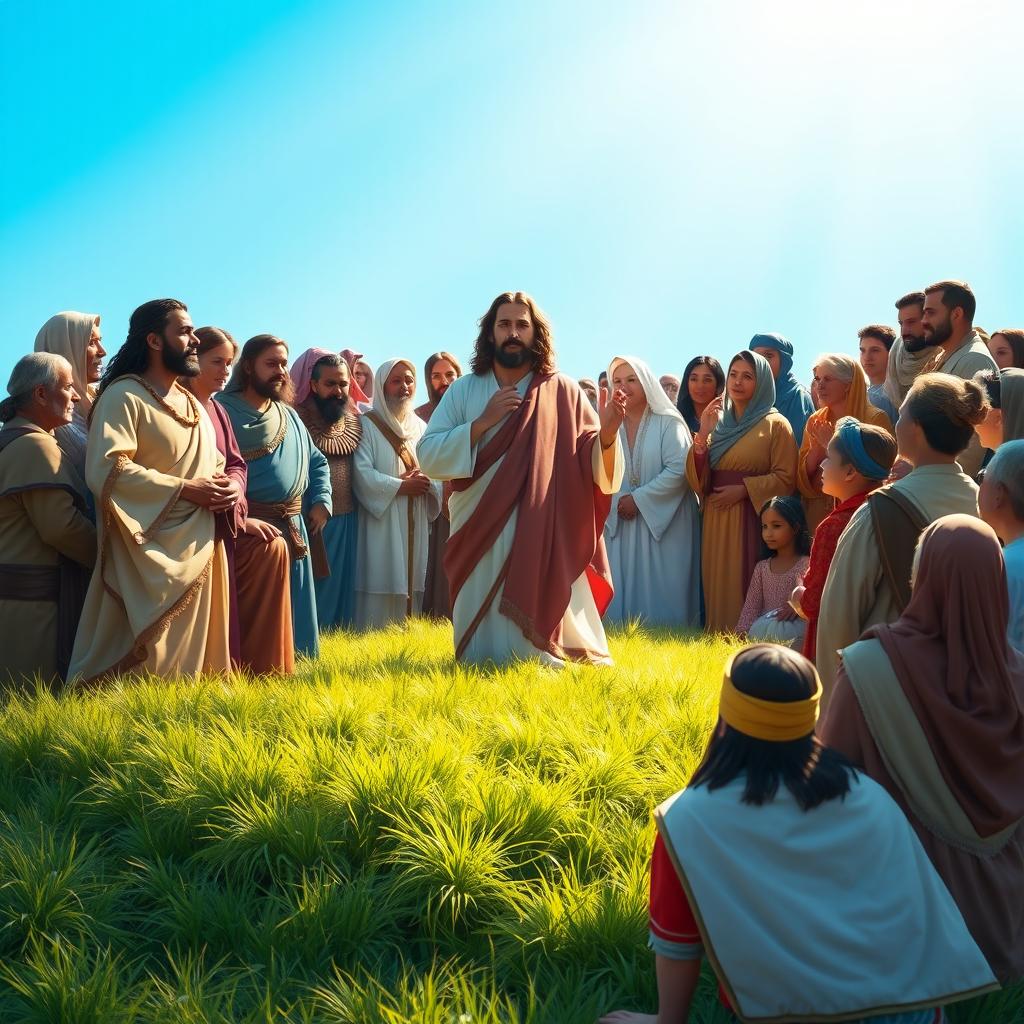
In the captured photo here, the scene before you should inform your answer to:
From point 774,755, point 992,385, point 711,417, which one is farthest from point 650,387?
point 774,755

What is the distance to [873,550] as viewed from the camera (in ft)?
12.7

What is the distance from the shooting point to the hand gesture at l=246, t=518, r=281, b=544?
6.44 m

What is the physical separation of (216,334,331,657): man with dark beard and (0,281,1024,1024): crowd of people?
2 centimetres

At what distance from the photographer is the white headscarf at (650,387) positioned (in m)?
9.54

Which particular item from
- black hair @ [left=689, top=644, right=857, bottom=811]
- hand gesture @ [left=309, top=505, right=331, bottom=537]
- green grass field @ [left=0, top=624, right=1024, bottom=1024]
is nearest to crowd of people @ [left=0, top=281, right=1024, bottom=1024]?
black hair @ [left=689, top=644, right=857, bottom=811]

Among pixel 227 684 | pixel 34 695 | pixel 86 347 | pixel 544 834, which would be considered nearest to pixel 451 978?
pixel 544 834

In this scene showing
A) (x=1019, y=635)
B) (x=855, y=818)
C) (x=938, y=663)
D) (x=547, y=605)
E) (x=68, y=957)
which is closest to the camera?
(x=855, y=818)

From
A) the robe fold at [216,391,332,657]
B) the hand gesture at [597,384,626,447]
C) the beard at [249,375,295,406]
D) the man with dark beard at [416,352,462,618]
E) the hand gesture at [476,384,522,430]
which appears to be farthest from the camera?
the man with dark beard at [416,352,462,618]

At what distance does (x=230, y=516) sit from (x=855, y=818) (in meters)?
4.36

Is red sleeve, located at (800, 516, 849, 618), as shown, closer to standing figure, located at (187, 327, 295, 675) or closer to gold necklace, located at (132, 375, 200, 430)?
standing figure, located at (187, 327, 295, 675)

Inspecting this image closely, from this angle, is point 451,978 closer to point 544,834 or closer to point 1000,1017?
point 544,834

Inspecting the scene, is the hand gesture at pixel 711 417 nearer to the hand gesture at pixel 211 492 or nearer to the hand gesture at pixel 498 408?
the hand gesture at pixel 498 408

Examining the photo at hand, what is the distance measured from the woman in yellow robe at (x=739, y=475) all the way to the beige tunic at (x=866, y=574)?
A: 5050 mm

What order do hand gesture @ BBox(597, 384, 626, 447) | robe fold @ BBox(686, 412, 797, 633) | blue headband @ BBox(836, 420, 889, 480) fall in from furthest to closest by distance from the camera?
robe fold @ BBox(686, 412, 797, 633) → hand gesture @ BBox(597, 384, 626, 447) → blue headband @ BBox(836, 420, 889, 480)
